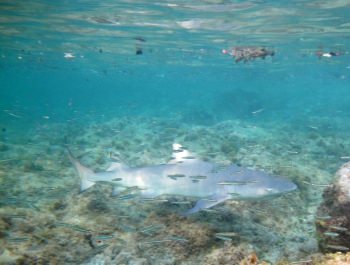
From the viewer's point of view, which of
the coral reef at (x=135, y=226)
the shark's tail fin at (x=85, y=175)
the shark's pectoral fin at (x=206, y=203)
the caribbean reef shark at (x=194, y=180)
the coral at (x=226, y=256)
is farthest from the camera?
the shark's tail fin at (x=85, y=175)

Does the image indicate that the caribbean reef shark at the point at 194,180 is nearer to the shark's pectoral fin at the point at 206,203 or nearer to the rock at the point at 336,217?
the shark's pectoral fin at the point at 206,203

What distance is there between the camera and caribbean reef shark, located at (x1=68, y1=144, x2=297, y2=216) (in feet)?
22.7

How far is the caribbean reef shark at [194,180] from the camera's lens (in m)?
6.91

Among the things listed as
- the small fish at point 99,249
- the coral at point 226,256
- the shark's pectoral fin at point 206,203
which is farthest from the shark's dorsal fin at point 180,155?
the coral at point 226,256

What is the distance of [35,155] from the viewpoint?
18188 mm

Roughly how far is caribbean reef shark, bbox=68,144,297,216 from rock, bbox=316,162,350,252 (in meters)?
1.35

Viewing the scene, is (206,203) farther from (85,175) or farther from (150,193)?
(85,175)

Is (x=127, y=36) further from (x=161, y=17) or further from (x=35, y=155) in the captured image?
(x=35, y=155)

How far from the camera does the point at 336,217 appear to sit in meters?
5.12

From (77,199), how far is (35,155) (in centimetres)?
1051

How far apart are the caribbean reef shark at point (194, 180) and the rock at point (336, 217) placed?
1.35 meters

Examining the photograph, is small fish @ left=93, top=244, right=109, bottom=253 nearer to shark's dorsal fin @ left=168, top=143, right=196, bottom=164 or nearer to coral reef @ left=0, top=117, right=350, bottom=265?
coral reef @ left=0, top=117, right=350, bottom=265

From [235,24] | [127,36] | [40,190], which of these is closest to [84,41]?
[127,36]

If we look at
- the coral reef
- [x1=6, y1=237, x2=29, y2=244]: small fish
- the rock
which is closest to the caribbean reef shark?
the coral reef
